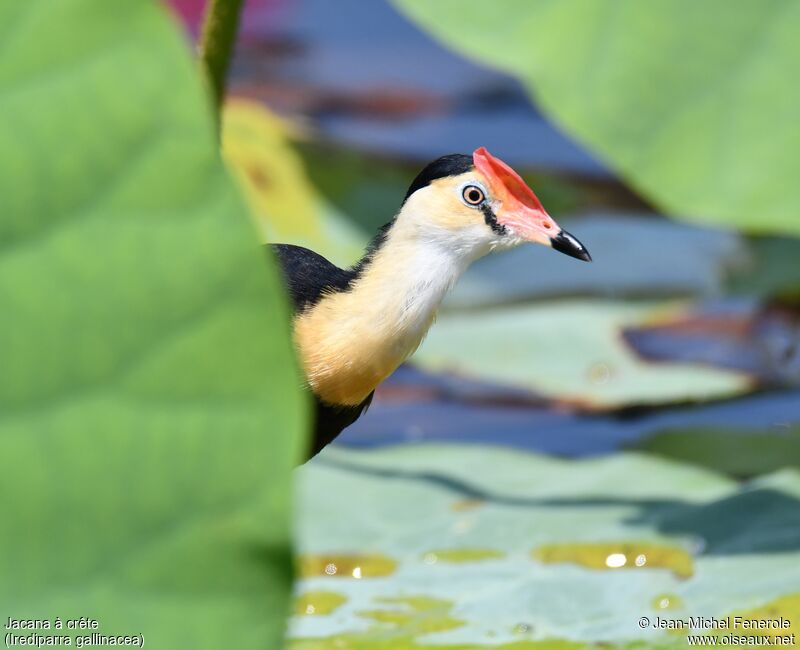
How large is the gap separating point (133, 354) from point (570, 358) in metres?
1.67

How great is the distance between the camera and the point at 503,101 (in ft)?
12.3

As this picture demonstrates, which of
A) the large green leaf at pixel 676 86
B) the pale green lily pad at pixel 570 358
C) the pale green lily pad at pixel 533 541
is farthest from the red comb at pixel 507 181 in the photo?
the pale green lily pad at pixel 570 358

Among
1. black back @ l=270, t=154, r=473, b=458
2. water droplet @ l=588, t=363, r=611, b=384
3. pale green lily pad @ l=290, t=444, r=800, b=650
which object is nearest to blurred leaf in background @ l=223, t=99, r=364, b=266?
water droplet @ l=588, t=363, r=611, b=384

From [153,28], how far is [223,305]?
0.42ft

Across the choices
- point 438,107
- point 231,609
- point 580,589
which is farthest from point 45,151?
point 438,107

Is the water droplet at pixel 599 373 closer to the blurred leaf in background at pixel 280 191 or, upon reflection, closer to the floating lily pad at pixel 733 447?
the floating lily pad at pixel 733 447

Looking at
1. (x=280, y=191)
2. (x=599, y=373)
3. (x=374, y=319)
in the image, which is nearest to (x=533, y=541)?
(x=374, y=319)

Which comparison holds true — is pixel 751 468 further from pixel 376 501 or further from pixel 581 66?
pixel 581 66

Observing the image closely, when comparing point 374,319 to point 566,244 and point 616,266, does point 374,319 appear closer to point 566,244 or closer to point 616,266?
point 566,244

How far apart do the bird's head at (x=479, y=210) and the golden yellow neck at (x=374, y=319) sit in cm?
2

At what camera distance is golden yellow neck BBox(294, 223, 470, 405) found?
1438mm

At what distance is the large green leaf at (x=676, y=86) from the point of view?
90 centimetres

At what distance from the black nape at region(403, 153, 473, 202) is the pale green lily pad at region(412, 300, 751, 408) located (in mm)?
672

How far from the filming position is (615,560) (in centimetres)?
156
